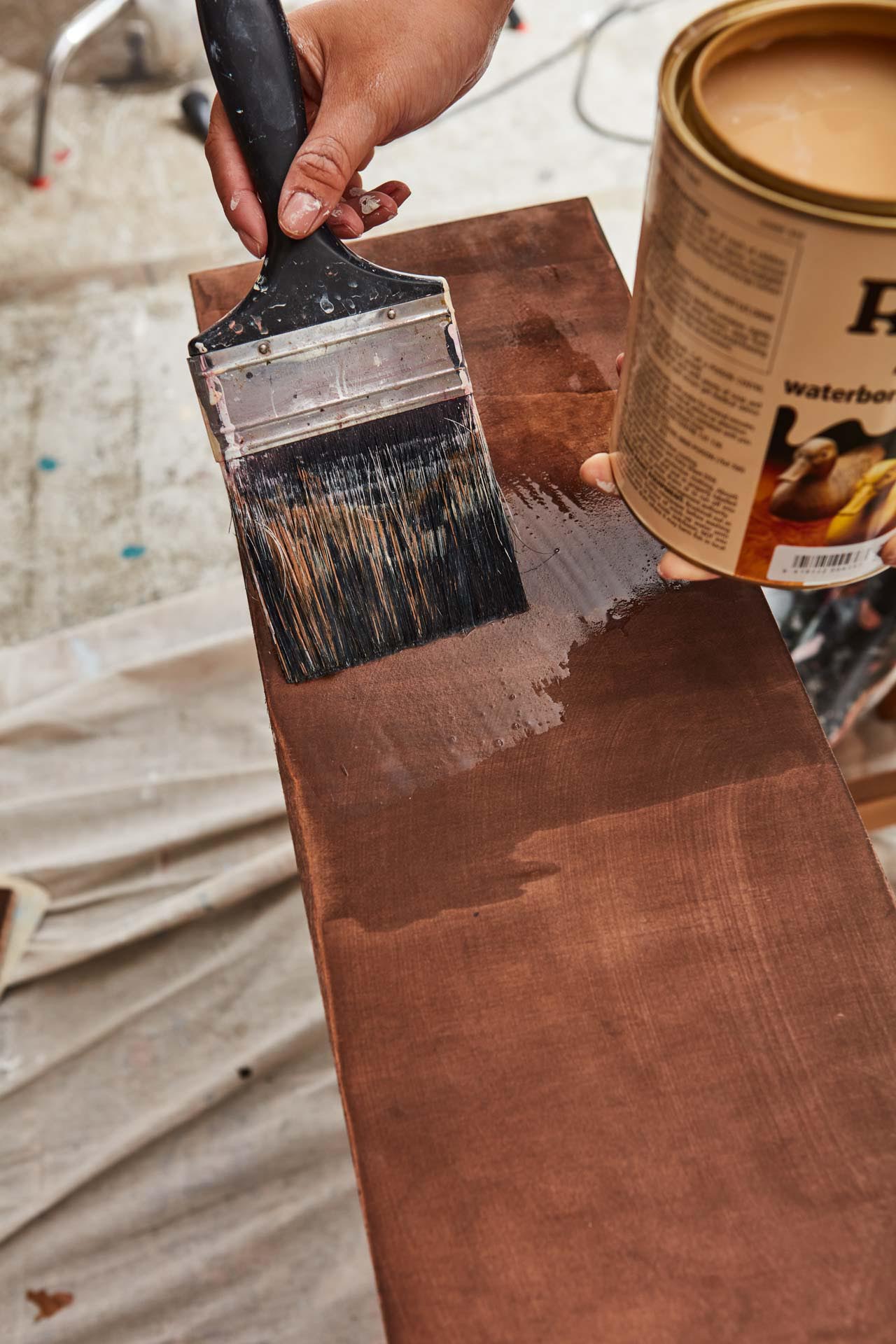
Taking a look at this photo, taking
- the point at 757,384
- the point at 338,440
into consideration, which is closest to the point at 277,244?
the point at 338,440

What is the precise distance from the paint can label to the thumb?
259 millimetres

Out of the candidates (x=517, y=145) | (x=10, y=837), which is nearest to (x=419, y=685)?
(x=10, y=837)

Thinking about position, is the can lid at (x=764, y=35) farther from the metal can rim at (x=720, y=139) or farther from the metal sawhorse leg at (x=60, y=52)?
the metal sawhorse leg at (x=60, y=52)

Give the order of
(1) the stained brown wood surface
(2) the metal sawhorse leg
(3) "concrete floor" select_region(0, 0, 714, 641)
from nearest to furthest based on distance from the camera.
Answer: (1) the stained brown wood surface → (3) "concrete floor" select_region(0, 0, 714, 641) → (2) the metal sawhorse leg

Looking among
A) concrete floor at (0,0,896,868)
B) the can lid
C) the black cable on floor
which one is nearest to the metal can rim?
the can lid

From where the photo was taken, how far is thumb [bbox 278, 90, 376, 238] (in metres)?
0.71

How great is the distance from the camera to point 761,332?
48 centimetres

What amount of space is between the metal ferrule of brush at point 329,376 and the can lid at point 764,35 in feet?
0.89

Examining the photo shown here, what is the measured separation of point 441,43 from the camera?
35.3 inches

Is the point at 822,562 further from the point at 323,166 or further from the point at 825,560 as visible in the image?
the point at 323,166

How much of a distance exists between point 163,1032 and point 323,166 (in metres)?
1.01

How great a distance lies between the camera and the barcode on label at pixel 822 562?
0.57 meters

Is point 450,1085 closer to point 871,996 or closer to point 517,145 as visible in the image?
point 871,996

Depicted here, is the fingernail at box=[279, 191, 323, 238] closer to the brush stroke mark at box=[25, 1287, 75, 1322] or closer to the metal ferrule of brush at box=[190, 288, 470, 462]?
the metal ferrule of brush at box=[190, 288, 470, 462]
